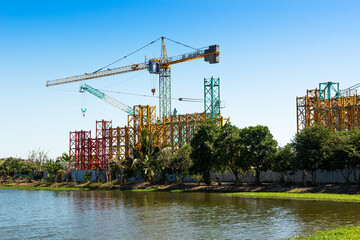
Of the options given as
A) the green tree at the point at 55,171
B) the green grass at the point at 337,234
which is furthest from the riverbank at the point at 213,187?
the green grass at the point at 337,234

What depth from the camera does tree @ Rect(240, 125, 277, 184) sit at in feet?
176

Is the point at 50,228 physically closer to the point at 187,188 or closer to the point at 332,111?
the point at 187,188

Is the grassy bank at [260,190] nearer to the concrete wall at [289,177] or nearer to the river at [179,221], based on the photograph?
the concrete wall at [289,177]

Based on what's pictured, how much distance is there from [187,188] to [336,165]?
24.4m

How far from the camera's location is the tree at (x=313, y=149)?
160 feet

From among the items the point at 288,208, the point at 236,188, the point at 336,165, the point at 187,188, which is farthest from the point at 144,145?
the point at 288,208

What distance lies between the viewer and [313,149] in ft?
162

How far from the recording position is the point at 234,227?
1016 inches

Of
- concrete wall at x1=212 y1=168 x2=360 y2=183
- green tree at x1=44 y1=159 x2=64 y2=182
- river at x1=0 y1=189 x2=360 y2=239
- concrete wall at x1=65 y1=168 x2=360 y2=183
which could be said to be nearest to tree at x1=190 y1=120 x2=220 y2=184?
concrete wall at x1=65 y1=168 x2=360 y2=183

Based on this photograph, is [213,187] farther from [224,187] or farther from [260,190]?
[260,190]

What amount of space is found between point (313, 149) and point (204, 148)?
17304mm

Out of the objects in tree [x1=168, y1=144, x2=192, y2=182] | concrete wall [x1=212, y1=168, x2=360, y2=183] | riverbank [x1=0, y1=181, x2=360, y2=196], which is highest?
tree [x1=168, y1=144, x2=192, y2=182]

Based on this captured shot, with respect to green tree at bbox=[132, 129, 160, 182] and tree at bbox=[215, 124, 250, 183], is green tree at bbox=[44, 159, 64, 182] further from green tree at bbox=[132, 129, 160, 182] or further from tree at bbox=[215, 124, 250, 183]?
tree at bbox=[215, 124, 250, 183]

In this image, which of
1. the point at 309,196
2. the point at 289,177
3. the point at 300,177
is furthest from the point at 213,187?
the point at 309,196
